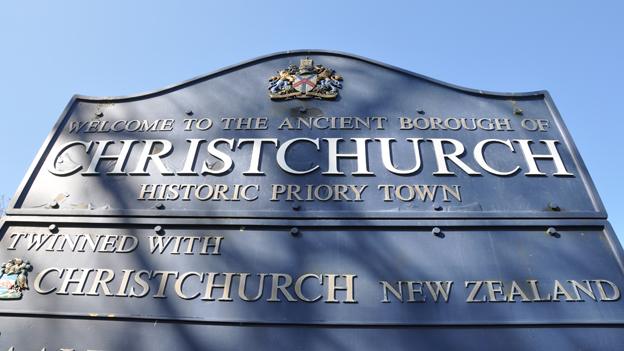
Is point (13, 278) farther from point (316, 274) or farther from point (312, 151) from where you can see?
point (312, 151)

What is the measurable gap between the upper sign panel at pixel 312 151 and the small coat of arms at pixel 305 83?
0.02 metres

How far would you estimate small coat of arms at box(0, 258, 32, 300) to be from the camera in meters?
4.04

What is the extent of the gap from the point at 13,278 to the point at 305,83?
3.38m

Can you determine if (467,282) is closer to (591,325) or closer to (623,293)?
(591,325)

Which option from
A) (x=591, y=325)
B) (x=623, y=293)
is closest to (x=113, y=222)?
(x=591, y=325)

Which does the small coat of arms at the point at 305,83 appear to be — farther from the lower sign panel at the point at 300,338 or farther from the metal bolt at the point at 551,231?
the lower sign panel at the point at 300,338

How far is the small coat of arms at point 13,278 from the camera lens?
13.2ft

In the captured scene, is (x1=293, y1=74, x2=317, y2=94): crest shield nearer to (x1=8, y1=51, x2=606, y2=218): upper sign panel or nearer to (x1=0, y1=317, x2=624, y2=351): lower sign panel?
(x1=8, y1=51, x2=606, y2=218): upper sign panel

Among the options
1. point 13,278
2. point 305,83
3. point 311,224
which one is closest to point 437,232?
point 311,224

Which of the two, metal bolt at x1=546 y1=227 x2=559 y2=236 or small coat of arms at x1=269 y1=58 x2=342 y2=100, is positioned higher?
small coat of arms at x1=269 y1=58 x2=342 y2=100

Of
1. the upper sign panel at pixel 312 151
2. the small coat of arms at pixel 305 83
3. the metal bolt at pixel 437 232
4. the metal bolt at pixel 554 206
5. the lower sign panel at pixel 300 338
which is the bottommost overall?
the lower sign panel at pixel 300 338

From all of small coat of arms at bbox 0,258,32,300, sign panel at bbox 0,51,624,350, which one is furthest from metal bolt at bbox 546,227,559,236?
small coat of arms at bbox 0,258,32,300

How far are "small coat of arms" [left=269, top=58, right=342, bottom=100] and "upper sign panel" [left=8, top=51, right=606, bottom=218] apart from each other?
0.02 metres

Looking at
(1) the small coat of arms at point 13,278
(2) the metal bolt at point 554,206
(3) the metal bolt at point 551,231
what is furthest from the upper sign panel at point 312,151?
(1) the small coat of arms at point 13,278
